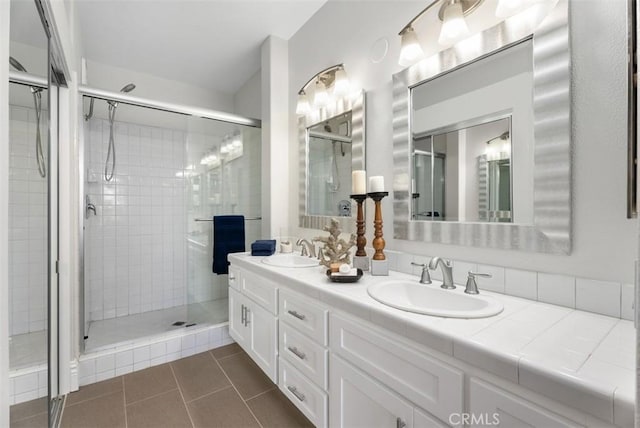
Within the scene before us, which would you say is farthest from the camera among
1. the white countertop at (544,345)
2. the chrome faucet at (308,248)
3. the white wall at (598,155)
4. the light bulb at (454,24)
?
the chrome faucet at (308,248)

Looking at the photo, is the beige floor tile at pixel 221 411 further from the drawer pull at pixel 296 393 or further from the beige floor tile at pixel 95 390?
the beige floor tile at pixel 95 390

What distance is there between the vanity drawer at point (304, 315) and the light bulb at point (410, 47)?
129 cm

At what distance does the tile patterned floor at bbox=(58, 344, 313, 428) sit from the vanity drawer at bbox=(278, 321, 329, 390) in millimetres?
424

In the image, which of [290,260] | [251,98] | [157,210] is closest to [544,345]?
[290,260]

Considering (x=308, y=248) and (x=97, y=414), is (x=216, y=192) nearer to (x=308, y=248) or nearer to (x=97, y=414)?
(x=308, y=248)

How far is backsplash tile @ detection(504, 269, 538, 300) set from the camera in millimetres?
1050

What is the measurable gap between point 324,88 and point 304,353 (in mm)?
1701

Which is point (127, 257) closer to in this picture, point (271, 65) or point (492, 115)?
point (271, 65)

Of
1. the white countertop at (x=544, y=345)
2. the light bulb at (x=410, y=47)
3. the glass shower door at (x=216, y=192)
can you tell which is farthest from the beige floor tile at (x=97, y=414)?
the light bulb at (x=410, y=47)

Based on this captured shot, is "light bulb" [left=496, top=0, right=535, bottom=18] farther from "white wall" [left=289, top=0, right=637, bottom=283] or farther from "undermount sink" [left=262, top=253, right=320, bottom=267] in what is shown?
"undermount sink" [left=262, top=253, right=320, bottom=267]

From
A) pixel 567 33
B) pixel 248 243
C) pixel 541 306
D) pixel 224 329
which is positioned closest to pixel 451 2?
pixel 567 33

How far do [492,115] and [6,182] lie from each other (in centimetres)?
159

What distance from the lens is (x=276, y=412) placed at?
5.24ft

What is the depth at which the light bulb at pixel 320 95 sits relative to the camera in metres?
2.03
